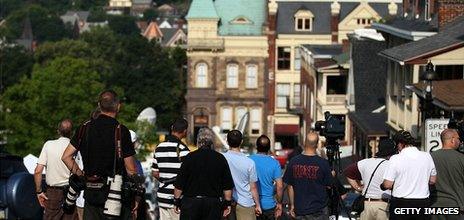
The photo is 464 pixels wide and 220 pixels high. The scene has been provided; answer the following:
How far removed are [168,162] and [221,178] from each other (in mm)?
1175

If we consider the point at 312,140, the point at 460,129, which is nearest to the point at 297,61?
the point at 460,129

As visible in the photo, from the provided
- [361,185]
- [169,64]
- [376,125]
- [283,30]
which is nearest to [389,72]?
[376,125]

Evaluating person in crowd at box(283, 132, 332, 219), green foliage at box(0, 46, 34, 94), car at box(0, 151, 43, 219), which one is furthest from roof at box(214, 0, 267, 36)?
person in crowd at box(283, 132, 332, 219)

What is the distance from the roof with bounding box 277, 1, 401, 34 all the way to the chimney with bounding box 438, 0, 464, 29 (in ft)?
156

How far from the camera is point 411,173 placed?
18.7 m

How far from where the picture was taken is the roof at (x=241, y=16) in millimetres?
93000

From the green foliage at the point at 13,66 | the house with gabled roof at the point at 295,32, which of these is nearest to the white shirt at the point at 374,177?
the house with gabled roof at the point at 295,32

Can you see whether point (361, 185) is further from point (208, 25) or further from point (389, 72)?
point (208, 25)

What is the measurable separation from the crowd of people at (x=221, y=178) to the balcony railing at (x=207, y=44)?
71183 mm

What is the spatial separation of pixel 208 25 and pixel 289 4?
5.07m

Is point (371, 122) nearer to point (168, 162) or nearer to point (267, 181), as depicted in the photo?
point (267, 181)

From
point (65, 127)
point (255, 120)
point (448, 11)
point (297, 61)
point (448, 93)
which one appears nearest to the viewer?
point (65, 127)

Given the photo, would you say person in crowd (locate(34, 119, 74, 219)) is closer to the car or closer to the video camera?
the car

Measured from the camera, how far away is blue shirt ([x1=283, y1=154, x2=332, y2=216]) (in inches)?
784
